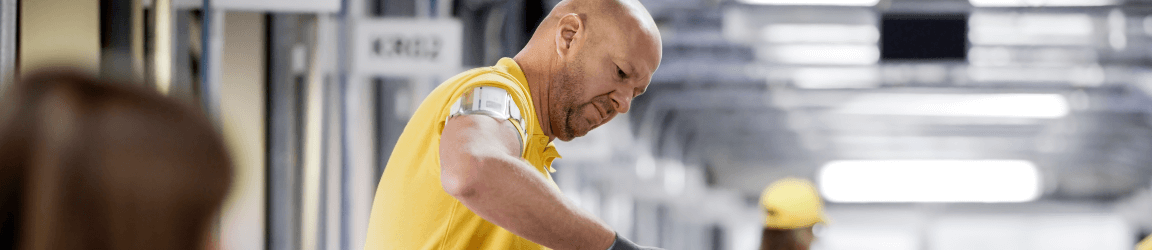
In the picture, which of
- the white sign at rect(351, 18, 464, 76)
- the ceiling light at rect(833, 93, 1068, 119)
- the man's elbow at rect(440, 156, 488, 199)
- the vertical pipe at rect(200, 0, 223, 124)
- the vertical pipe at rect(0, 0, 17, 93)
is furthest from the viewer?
the ceiling light at rect(833, 93, 1068, 119)

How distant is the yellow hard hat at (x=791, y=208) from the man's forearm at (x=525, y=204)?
284 centimetres

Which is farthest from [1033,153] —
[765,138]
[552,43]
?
[552,43]

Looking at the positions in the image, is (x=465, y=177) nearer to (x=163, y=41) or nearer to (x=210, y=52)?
(x=163, y=41)

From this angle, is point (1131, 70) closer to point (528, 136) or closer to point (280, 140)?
point (280, 140)

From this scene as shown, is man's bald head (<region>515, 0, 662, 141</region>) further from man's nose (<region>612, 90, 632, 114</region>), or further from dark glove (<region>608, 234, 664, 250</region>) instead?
dark glove (<region>608, 234, 664, 250</region>)

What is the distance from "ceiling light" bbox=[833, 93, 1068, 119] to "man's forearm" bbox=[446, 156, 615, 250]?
17.6 meters

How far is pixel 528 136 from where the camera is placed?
182 centimetres

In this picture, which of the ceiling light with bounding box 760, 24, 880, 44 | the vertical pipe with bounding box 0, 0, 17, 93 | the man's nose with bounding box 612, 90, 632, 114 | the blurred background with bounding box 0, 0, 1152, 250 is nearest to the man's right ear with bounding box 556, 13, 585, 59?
the man's nose with bounding box 612, 90, 632, 114

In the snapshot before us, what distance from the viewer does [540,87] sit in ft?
6.46

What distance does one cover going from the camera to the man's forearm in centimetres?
152

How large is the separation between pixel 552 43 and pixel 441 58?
4.17 meters

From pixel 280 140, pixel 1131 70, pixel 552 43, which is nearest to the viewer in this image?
pixel 552 43

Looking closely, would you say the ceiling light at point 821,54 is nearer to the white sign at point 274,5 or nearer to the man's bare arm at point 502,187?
the white sign at point 274,5

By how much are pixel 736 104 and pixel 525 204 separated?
1907 cm
